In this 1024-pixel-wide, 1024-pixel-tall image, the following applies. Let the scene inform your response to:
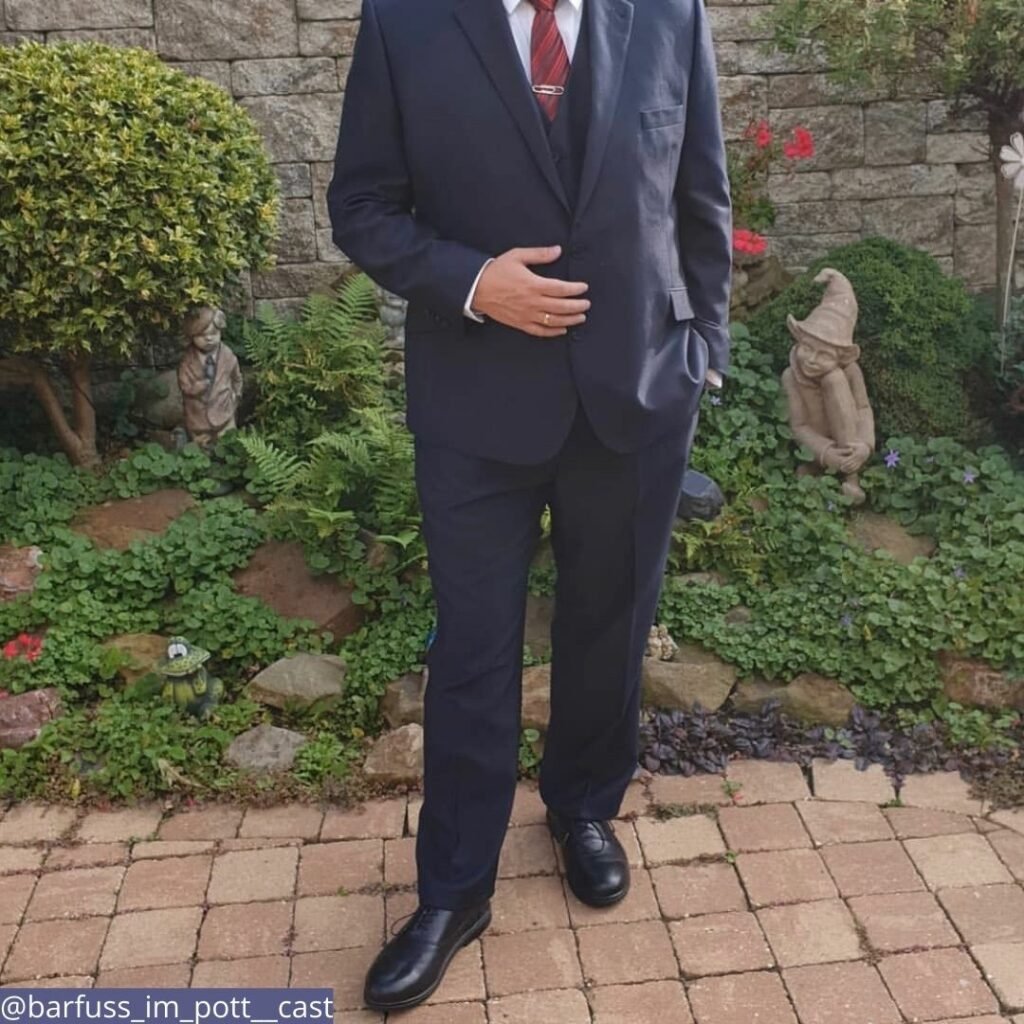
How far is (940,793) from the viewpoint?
132 inches

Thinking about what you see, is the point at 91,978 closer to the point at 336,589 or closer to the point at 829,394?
the point at 336,589

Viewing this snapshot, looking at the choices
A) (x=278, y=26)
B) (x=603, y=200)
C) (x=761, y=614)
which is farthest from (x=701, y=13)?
(x=278, y=26)

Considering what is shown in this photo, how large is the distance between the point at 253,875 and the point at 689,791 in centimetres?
106

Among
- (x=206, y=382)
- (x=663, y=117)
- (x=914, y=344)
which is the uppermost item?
(x=663, y=117)

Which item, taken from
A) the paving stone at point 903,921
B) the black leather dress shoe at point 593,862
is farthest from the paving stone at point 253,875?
the paving stone at point 903,921

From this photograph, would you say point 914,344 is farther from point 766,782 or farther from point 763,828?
point 763,828

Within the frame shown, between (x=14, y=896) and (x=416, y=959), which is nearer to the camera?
(x=416, y=959)

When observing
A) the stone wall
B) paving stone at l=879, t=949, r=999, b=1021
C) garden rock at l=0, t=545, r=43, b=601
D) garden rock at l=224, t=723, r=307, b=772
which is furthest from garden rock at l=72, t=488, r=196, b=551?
paving stone at l=879, t=949, r=999, b=1021

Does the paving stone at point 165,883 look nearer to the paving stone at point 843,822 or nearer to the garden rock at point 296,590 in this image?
the garden rock at point 296,590

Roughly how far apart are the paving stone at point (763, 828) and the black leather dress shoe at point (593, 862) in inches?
11.7

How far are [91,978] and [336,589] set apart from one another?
1.44 metres

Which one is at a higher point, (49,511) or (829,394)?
(829,394)

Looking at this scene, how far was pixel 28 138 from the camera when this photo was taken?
396 centimetres

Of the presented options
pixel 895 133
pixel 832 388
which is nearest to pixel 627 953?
pixel 832 388
